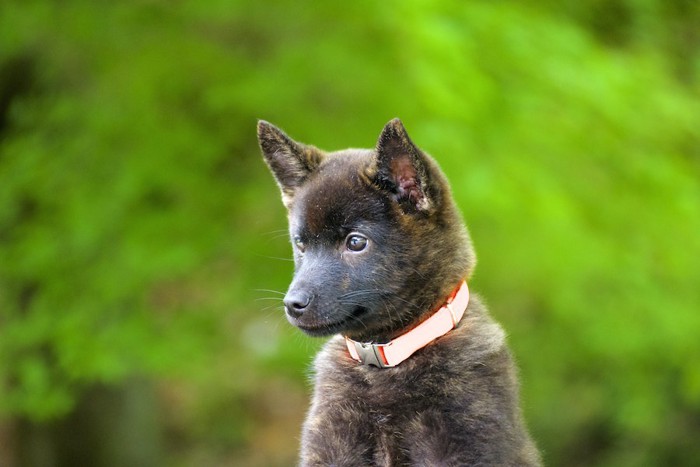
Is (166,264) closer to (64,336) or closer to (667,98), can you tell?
(64,336)

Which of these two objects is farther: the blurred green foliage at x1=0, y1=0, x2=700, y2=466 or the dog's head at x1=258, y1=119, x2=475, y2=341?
the blurred green foliage at x1=0, y1=0, x2=700, y2=466

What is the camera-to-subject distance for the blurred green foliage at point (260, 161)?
7.85 meters

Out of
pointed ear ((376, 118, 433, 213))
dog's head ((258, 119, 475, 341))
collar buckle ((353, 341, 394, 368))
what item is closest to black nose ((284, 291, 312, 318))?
dog's head ((258, 119, 475, 341))

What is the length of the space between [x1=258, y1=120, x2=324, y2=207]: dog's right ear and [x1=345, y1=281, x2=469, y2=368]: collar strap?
0.80 m

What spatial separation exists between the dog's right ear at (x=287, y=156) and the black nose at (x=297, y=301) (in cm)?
58

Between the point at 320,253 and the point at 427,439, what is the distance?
0.88 meters

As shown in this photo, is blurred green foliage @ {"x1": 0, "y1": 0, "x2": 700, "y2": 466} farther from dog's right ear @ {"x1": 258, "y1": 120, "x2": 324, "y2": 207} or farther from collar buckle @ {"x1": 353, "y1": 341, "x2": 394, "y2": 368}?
collar buckle @ {"x1": 353, "y1": 341, "x2": 394, "y2": 368}

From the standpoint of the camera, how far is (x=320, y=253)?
4.11m

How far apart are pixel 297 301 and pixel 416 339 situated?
1.55ft

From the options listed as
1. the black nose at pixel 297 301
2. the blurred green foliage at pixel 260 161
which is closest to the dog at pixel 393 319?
the black nose at pixel 297 301

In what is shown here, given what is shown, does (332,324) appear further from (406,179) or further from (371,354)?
(406,179)

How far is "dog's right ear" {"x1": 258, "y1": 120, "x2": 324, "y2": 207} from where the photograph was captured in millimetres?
4312

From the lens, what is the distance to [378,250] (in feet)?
13.3

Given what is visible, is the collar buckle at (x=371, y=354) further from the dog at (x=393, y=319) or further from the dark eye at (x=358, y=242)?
the dark eye at (x=358, y=242)
